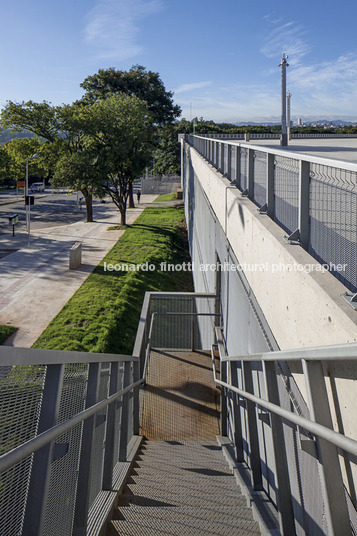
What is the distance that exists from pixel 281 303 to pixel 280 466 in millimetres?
1129

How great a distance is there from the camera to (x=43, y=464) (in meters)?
2.17

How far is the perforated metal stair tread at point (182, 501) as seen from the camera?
3311 millimetres

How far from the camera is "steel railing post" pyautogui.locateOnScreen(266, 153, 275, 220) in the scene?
15.9 ft

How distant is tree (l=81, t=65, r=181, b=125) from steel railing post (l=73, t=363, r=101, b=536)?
153 ft

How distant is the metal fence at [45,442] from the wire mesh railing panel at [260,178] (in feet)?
9.91

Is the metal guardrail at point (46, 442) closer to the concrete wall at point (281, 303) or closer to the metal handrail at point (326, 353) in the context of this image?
the metal handrail at point (326, 353)

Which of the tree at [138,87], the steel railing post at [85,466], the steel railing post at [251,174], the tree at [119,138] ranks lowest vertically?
the steel railing post at [85,466]

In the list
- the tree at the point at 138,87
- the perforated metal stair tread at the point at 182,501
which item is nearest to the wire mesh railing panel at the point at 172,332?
the perforated metal stair tread at the point at 182,501

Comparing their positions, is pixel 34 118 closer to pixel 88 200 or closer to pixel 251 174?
pixel 88 200

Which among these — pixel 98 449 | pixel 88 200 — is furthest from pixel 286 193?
pixel 88 200

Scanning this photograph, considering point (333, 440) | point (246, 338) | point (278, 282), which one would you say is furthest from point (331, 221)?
point (246, 338)

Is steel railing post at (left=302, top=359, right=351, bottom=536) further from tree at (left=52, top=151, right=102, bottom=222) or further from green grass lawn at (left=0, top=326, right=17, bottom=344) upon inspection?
tree at (left=52, top=151, right=102, bottom=222)

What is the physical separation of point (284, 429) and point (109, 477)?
4.71 ft

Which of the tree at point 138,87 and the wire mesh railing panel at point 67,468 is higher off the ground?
the tree at point 138,87
